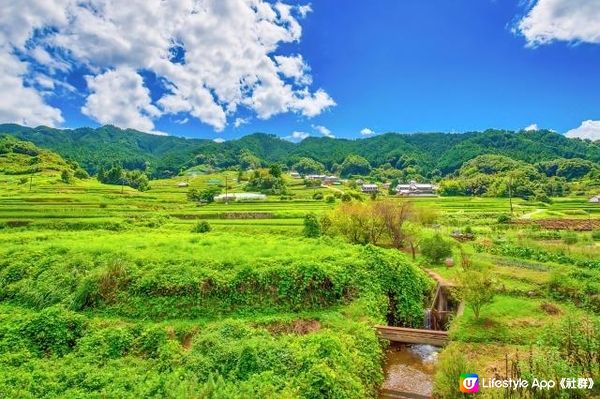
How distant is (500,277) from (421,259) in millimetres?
8082

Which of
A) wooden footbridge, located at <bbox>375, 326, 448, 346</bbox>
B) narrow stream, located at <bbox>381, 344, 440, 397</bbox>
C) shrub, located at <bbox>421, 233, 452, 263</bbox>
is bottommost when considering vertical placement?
narrow stream, located at <bbox>381, 344, 440, 397</bbox>

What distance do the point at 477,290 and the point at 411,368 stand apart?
6.19 m

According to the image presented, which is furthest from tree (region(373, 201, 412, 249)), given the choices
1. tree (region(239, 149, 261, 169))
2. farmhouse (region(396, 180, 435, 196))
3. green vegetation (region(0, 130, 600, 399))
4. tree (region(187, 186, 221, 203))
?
tree (region(239, 149, 261, 169))

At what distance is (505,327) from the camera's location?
21.0m

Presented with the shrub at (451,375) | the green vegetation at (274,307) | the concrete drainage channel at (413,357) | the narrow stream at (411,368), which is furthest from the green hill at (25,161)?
the shrub at (451,375)

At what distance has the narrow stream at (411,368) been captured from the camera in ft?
58.1

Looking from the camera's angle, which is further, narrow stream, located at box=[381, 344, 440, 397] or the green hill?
the green hill

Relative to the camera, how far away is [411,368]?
1931cm

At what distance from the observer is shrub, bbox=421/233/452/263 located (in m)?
34.9

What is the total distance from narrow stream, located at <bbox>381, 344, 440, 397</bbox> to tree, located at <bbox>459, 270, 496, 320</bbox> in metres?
3.45

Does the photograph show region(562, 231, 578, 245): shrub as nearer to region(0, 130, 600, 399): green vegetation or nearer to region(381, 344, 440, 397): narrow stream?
region(0, 130, 600, 399): green vegetation

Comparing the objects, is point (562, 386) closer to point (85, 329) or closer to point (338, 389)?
point (338, 389)

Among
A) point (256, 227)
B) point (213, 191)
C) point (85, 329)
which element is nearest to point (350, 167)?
point (213, 191)

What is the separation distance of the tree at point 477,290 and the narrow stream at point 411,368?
3451 millimetres
